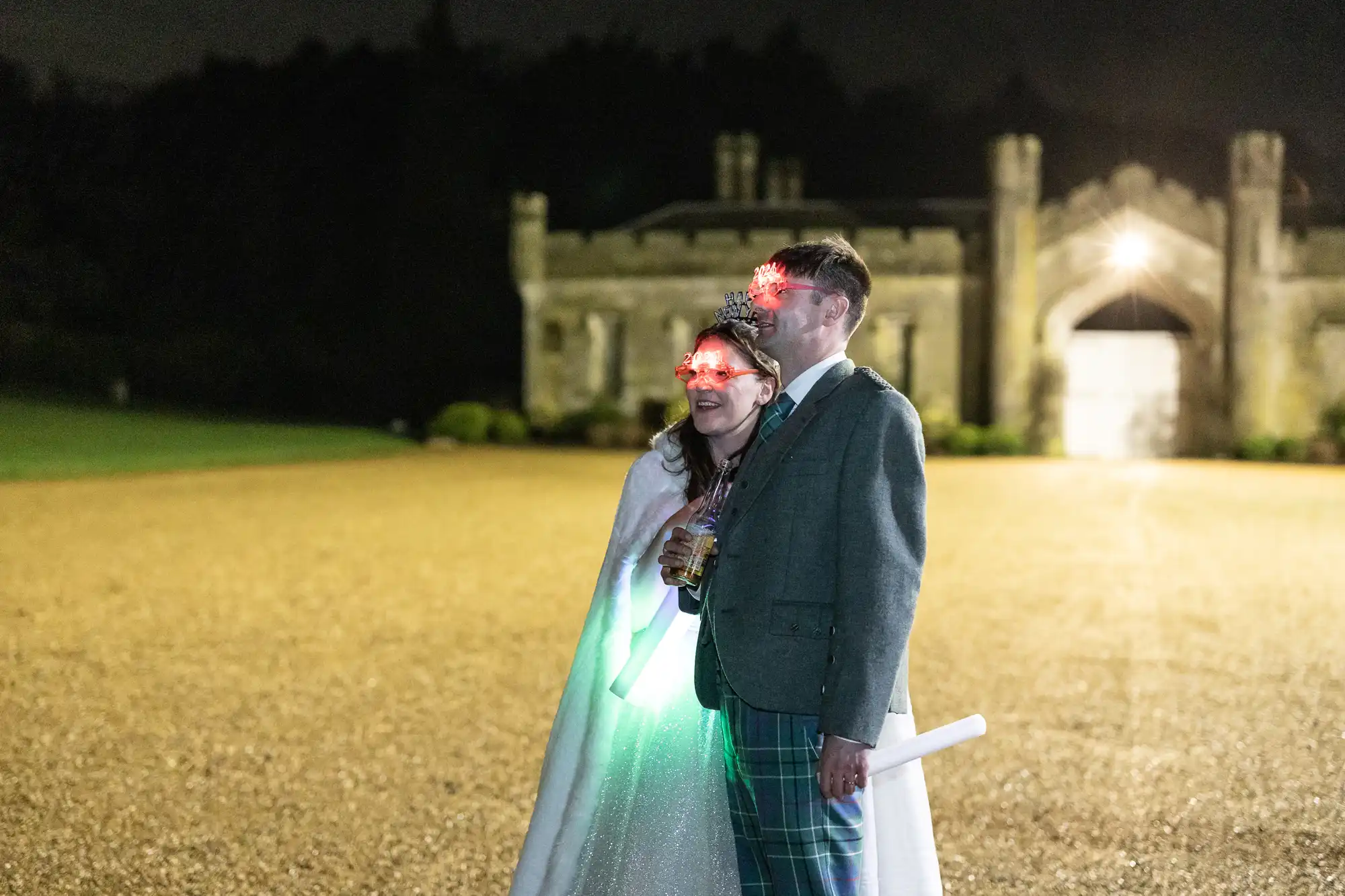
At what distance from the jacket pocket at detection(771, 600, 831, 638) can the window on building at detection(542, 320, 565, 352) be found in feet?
81.1

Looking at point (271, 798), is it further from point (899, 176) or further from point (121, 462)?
point (899, 176)

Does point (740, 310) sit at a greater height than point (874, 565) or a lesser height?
greater

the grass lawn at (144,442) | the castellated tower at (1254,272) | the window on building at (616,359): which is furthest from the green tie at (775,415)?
the window on building at (616,359)

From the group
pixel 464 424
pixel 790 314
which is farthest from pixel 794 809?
pixel 464 424

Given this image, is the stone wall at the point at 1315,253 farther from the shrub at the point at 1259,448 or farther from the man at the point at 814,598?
the man at the point at 814,598

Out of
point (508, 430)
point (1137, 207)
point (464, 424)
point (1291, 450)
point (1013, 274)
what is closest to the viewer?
point (1291, 450)

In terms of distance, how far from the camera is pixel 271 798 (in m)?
4.24

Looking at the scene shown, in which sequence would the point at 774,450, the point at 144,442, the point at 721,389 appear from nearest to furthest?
1. the point at 774,450
2. the point at 721,389
3. the point at 144,442

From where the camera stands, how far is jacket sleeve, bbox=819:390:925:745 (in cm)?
213

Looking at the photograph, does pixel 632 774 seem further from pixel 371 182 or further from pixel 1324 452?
pixel 371 182

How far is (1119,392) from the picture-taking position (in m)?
24.6

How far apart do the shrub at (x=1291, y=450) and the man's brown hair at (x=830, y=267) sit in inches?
869

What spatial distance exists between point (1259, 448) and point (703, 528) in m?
22.5

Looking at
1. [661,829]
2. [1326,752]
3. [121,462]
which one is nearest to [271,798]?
[661,829]
